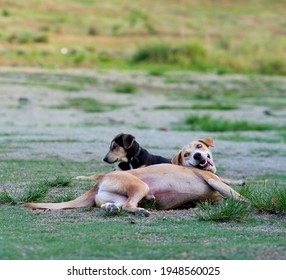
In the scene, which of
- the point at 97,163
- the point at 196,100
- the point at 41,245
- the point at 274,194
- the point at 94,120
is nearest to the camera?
the point at 41,245

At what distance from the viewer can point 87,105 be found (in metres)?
28.1

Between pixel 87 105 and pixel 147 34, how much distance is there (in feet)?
112

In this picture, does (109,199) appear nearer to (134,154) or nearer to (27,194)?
(27,194)

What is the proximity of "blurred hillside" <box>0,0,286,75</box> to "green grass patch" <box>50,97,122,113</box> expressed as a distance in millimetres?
12871

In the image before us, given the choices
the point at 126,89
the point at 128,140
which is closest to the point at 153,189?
the point at 128,140

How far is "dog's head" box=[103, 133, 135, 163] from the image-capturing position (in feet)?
44.3

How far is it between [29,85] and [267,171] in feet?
55.8

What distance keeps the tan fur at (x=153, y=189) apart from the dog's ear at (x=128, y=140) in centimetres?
253

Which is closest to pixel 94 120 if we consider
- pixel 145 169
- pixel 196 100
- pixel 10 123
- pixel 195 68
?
pixel 10 123

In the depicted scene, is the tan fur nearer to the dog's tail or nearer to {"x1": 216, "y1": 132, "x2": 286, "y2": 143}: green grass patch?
the dog's tail

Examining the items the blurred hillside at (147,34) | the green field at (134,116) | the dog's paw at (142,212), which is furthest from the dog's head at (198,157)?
the blurred hillside at (147,34)

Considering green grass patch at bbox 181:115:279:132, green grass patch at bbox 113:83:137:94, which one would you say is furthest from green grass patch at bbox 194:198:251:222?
green grass patch at bbox 113:83:137:94
